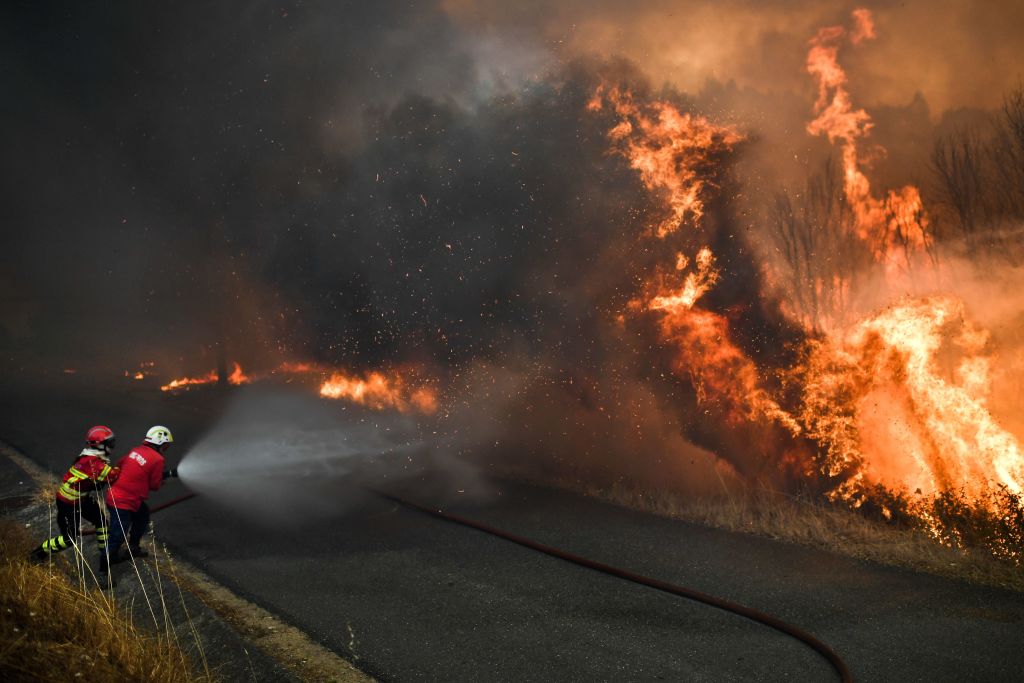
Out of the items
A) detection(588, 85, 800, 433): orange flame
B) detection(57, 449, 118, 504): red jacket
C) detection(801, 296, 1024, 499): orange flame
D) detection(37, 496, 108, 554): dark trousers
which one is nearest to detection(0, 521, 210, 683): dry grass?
detection(37, 496, 108, 554): dark trousers

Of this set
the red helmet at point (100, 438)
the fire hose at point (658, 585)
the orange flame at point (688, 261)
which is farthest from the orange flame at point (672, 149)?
the red helmet at point (100, 438)

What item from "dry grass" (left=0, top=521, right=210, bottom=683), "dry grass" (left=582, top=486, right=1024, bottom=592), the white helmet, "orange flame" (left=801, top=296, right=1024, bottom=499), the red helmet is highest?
"orange flame" (left=801, top=296, right=1024, bottom=499)

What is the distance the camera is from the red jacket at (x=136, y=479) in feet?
22.8

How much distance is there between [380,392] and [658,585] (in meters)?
12.4

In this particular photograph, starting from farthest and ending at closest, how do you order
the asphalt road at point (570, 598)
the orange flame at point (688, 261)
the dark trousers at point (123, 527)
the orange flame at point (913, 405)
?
the orange flame at point (688, 261), the orange flame at point (913, 405), the dark trousers at point (123, 527), the asphalt road at point (570, 598)

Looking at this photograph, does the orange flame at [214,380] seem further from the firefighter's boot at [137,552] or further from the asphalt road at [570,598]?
the firefighter's boot at [137,552]

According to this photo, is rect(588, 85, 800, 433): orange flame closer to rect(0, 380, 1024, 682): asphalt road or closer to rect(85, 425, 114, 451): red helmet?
rect(0, 380, 1024, 682): asphalt road

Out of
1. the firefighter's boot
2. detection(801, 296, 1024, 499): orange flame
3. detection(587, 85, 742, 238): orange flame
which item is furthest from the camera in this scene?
detection(587, 85, 742, 238): orange flame

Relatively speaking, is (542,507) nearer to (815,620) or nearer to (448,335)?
(815,620)

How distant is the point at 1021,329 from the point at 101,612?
11347 millimetres

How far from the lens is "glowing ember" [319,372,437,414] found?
16100 mm

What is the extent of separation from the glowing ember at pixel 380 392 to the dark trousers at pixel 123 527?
8572 mm

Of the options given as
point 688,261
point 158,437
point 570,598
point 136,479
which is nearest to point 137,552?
point 136,479

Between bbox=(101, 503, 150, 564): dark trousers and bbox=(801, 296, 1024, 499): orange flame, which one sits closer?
bbox=(101, 503, 150, 564): dark trousers
